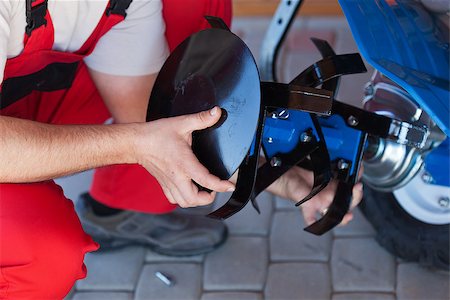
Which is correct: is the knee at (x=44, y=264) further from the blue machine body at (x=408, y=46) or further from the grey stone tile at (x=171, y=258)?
the blue machine body at (x=408, y=46)

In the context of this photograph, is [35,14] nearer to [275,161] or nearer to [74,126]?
[74,126]

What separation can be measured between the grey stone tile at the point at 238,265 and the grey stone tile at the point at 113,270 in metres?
0.17

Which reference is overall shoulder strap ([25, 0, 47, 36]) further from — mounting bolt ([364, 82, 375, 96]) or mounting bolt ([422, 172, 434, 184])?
mounting bolt ([422, 172, 434, 184])

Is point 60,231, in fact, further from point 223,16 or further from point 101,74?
point 223,16

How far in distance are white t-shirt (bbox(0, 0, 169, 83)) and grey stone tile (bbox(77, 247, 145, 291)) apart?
495 millimetres

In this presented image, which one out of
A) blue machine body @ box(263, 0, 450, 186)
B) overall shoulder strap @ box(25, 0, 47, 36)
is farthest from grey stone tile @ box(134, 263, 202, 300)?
overall shoulder strap @ box(25, 0, 47, 36)

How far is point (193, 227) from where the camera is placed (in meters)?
1.77

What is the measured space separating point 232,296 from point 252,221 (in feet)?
0.87

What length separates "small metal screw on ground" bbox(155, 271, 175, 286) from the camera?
1.67 meters

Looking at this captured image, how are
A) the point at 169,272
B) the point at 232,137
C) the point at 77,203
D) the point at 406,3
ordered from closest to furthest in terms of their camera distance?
the point at 232,137 < the point at 406,3 < the point at 169,272 < the point at 77,203

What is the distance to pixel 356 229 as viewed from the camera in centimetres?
177

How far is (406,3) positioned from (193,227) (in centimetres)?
74

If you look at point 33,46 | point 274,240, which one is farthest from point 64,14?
point 274,240

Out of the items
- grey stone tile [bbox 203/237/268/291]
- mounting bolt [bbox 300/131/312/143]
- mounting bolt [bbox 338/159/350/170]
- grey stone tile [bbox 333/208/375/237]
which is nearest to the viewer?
mounting bolt [bbox 300/131/312/143]
